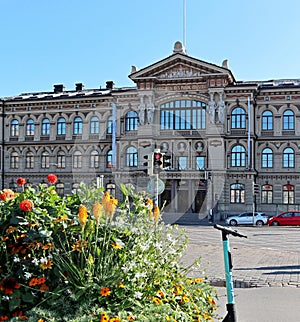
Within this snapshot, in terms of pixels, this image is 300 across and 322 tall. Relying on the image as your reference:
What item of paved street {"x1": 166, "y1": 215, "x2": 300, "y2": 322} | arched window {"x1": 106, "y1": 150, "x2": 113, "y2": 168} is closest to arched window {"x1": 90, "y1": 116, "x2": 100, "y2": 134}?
arched window {"x1": 106, "y1": 150, "x2": 113, "y2": 168}

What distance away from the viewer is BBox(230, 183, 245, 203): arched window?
4891 cm

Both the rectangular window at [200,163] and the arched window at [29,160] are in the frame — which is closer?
the rectangular window at [200,163]

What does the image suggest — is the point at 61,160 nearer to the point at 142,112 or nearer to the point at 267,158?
the point at 142,112

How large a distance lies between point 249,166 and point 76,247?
44188mm

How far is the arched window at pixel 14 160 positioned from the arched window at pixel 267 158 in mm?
28224

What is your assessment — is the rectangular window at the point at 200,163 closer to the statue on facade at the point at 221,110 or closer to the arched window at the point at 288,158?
the statue on facade at the point at 221,110

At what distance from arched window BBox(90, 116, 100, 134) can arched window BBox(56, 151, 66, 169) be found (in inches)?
176

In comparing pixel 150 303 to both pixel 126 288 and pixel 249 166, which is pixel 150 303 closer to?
pixel 126 288

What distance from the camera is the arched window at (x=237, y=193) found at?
48.9 m

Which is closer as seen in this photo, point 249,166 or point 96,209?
point 96,209

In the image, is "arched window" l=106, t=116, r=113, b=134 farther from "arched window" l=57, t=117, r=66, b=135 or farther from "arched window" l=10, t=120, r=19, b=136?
"arched window" l=10, t=120, r=19, b=136

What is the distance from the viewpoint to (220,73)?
48.7 metres

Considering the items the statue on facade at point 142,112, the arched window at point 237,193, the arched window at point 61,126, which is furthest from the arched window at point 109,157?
the arched window at point 237,193

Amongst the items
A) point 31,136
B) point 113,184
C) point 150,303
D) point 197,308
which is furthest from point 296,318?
point 31,136
